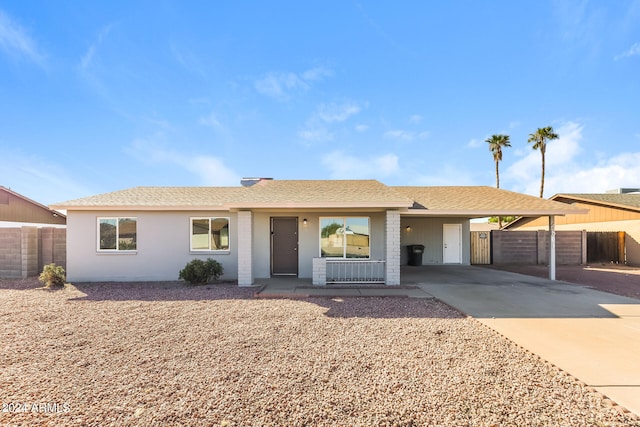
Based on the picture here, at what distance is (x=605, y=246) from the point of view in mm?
15484

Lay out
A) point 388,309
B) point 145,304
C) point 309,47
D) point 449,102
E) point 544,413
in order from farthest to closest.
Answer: point 449,102
point 309,47
point 145,304
point 388,309
point 544,413

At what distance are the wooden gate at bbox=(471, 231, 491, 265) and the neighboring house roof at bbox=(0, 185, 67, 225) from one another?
2325 cm

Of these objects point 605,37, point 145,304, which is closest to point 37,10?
point 145,304

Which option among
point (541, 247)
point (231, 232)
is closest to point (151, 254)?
point (231, 232)

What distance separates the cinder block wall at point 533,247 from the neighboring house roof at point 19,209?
24.7m

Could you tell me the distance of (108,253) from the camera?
33.2ft

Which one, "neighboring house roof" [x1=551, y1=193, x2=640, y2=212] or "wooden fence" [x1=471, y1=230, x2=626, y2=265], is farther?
"neighboring house roof" [x1=551, y1=193, x2=640, y2=212]

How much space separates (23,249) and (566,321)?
55.1 ft

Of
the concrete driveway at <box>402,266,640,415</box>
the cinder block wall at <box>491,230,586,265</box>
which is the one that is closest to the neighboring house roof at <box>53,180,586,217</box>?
the concrete driveway at <box>402,266,640,415</box>

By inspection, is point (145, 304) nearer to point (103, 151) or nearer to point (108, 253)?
point (108, 253)

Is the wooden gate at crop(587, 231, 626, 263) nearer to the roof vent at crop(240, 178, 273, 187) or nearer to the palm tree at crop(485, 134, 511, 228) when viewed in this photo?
the palm tree at crop(485, 134, 511, 228)

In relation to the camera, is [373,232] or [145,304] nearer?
[145,304]

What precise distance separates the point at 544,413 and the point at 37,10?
15.4 m

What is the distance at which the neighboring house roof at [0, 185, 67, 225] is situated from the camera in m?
13.8
